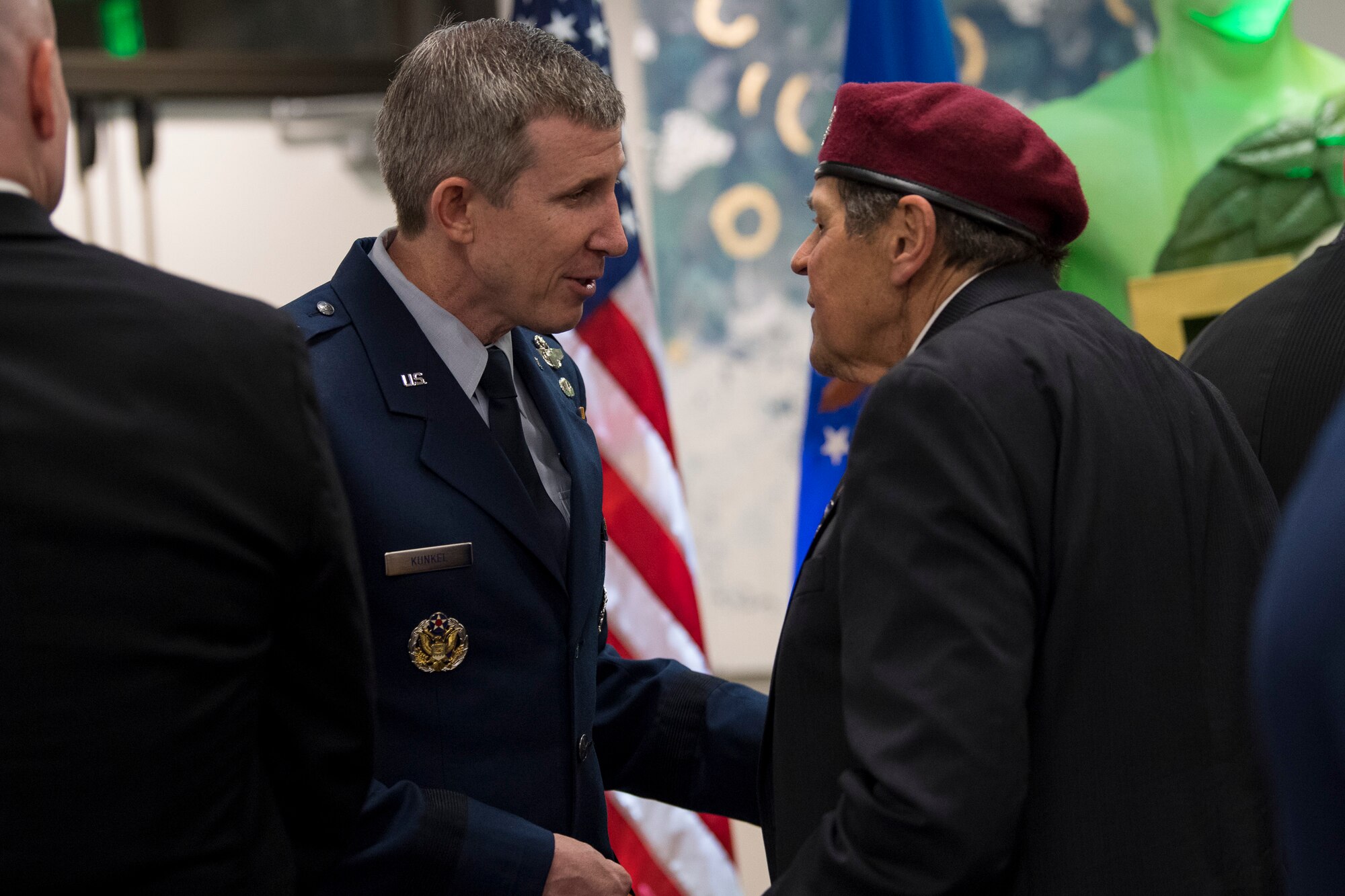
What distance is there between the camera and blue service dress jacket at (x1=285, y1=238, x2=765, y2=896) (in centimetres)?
128

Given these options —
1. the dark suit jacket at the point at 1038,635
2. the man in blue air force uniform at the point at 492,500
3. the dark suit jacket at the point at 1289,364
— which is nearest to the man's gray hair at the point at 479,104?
the man in blue air force uniform at the point at 492,500

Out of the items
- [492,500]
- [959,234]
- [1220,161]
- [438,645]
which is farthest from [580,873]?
[1220,161]

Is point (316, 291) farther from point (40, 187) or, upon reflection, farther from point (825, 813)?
point (825, 813)

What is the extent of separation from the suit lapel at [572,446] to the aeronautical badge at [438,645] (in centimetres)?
15

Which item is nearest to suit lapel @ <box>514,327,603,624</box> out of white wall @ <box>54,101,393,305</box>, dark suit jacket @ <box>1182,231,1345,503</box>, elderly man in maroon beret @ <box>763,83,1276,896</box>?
elderly man in maroon beret @ <box>763,83,1276,896</box>

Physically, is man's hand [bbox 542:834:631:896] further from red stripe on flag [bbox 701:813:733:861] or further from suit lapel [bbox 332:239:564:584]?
red stripe on flag [bbox 701:813:733:861]

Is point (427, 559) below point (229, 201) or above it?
below

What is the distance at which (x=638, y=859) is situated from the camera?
2451 mm

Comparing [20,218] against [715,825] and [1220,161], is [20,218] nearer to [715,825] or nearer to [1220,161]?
[715,825]

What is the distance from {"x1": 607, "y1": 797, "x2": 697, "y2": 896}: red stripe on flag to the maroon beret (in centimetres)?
152

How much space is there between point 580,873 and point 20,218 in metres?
0.81

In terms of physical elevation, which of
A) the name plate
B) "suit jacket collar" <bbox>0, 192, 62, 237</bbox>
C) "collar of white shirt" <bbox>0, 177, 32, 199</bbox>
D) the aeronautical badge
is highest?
"collar of white shirt" <bbox>0, 177, 32, 199</bbox>

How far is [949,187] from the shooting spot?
1.24 meters

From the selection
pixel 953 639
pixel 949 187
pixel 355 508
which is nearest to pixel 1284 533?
pixel 953 639
